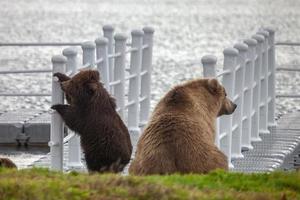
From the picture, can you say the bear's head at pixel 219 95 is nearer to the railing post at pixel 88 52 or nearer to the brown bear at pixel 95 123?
the brown bear at pixel 95 123

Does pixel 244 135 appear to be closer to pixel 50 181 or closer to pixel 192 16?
pixel 50 181

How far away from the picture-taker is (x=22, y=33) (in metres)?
54.6

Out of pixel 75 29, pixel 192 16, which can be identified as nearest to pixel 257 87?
pixel 75 29

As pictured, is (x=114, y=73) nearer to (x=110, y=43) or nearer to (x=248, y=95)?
(x=110, y=43)

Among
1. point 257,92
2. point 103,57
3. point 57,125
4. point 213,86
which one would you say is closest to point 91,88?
point 57,125

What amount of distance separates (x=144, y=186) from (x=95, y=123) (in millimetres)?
2882

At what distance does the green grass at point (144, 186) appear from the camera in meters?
9.89

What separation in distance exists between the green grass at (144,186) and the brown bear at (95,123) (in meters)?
1.84

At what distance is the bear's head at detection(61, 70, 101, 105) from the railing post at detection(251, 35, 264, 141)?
5753mm

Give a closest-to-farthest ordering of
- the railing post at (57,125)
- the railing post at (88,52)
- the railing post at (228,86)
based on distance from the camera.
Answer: the railing post at (57,125) < the railing post at (88,52) < the railing post at (228,86)

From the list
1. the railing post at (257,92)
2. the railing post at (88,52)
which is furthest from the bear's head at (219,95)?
the railing post at (257,92)

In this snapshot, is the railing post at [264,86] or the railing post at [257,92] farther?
the railing post at [264,86]

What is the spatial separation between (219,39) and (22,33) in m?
7.30

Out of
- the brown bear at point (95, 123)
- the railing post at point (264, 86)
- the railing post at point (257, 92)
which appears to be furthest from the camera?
the railing post at point (264, 86)
